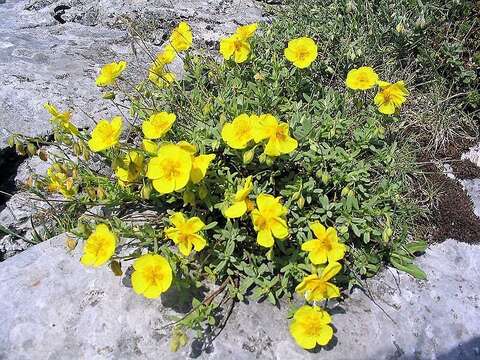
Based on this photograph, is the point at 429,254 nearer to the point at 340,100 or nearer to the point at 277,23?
the point at 340,100

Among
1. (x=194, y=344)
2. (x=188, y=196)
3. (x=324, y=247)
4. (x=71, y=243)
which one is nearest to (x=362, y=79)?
(x=324, y=247)

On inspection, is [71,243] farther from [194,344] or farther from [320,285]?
[320,285]

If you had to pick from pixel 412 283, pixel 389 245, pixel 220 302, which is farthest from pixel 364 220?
pixel 220 302

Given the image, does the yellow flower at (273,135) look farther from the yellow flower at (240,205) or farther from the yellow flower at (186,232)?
the yellow flower at (186,232)

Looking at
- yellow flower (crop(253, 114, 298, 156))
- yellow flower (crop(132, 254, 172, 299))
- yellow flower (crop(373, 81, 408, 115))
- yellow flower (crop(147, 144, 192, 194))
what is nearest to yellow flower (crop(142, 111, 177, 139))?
yellow flower (crop(147, 144, 192, 194))

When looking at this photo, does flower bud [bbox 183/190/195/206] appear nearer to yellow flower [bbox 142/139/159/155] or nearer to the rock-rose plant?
the rock-rose plant
